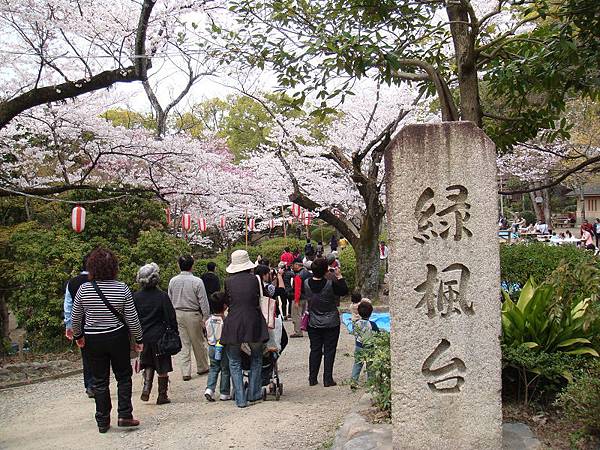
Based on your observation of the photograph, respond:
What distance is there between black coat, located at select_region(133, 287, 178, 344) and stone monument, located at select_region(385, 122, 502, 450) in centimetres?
349

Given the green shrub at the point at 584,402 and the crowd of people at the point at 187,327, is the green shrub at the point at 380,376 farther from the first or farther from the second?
the green shrub at the point at 584,402

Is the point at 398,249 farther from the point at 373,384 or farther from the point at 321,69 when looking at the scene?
the point at 321,69

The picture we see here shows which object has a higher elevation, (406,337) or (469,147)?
(469,147)

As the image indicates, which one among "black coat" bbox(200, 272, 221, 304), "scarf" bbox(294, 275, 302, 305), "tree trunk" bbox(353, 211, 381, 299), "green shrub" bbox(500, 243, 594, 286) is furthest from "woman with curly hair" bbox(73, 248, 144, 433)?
"tree trunk" bbox(353, 211, 381, 299)

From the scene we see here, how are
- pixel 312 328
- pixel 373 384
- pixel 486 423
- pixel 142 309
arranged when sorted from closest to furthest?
pixel 486 423
pixel 373 384
pixel 142 309
pixel 312 328

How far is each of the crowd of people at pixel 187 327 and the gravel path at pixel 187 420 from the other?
0.73 ft

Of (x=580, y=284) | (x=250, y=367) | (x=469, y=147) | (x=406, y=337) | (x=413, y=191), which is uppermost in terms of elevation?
(x=469, y=147)

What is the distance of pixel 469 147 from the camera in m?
4.06

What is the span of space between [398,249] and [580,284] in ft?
3.78

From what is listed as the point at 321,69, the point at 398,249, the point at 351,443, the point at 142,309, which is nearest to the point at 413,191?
the point at 398,249

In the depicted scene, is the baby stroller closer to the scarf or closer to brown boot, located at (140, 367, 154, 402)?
brown boot, located at (140, 367, 154, 402)

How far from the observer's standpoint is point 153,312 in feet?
22.1

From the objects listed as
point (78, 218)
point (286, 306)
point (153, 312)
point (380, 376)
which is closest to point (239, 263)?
point (153, 312)

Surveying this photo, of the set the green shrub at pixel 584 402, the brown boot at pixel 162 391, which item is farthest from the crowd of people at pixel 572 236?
the green shrub at pixel 584 402
